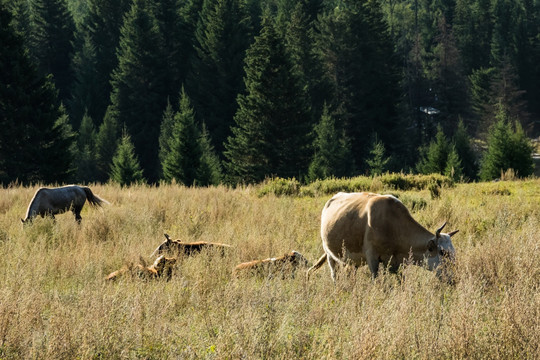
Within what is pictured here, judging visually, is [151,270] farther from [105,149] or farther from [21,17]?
[21,17]

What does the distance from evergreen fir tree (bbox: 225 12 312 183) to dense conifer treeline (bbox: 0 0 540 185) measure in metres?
0.10

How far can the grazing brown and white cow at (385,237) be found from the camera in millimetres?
6539

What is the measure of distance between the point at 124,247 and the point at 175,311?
3.22 meters

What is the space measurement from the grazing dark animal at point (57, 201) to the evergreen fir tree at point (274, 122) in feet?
85.7

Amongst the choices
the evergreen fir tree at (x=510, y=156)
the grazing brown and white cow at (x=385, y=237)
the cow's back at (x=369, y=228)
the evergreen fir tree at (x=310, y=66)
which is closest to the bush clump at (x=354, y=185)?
the cow's back at (x=369, y=228)

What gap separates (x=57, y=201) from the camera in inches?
466

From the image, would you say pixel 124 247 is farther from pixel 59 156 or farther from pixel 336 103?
pixel 336 103

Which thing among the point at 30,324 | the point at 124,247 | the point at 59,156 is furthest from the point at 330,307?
the point at 59,156

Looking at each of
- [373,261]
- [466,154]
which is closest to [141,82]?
[466,154]

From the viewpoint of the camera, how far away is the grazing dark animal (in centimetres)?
1147

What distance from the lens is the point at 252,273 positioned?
7672mm

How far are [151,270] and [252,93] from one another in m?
32.6

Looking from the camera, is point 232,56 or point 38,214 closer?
point 38,214

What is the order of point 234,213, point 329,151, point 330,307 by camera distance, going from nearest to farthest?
point 330,307 < point 234,213 < point 329,151
